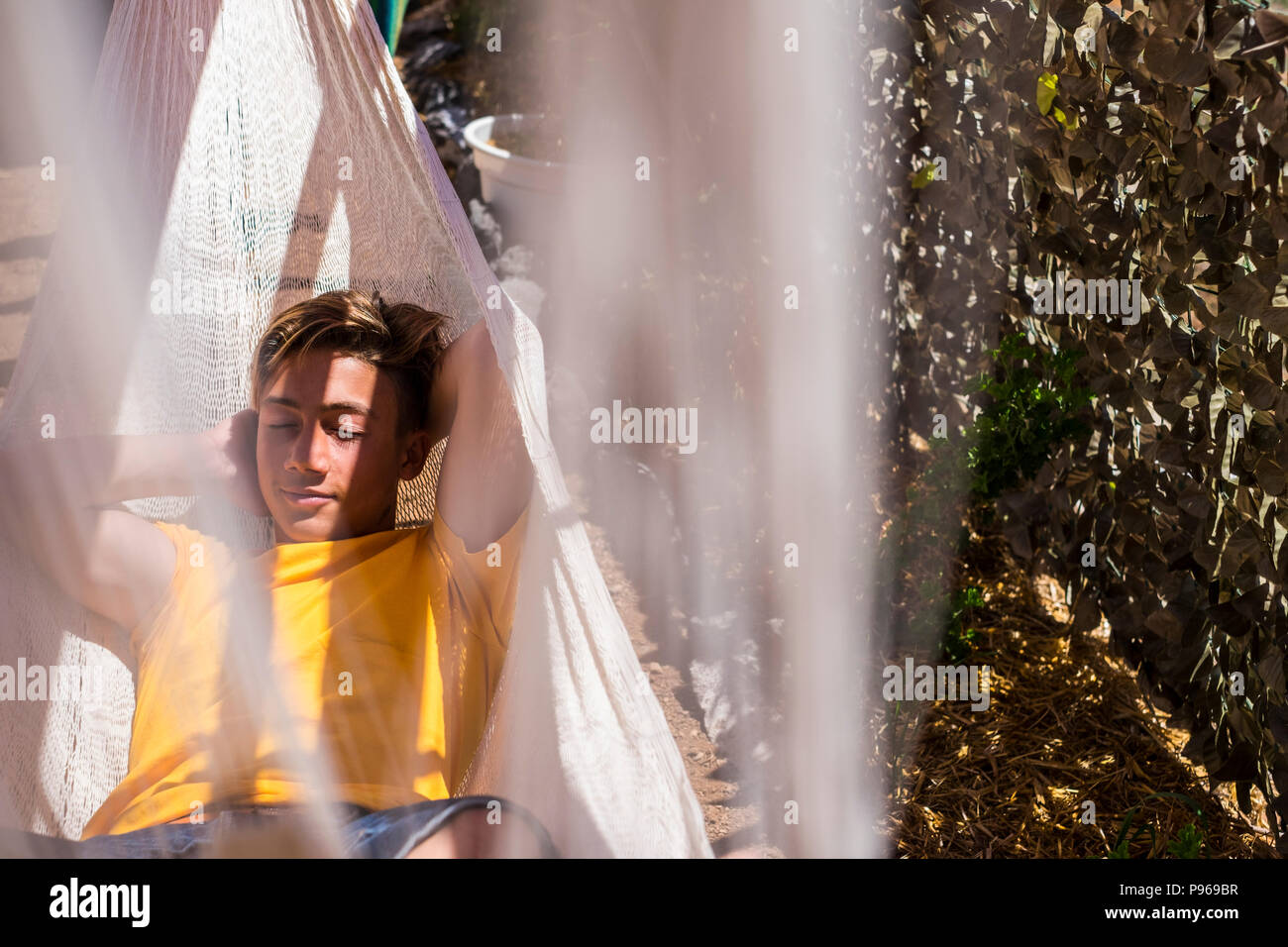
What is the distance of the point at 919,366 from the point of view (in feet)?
7.30

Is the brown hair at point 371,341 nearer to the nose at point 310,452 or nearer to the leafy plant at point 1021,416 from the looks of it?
the nose at point 310,452

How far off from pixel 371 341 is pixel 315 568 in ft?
1.05

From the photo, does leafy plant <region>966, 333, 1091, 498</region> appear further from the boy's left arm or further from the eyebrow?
the eyebrow

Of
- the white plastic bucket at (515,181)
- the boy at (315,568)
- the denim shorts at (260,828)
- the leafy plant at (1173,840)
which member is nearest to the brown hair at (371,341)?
the boy at (315,568)

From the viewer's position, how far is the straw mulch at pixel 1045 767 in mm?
1603

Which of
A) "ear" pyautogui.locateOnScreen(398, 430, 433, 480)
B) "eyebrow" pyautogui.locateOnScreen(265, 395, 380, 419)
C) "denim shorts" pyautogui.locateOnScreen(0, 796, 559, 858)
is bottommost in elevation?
"denim shorts" pyautogui.locateOnScreen(0, 796, 559, 858)

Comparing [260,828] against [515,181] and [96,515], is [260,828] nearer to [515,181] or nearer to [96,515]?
[96,515]

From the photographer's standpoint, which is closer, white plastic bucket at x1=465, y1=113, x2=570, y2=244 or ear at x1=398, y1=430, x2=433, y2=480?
ear at x1=398, y1=430, x2=433, y2=480

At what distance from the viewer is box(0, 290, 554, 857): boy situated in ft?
4.34

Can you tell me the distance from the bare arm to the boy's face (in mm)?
149

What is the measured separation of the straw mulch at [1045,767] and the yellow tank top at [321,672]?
28.2 inches

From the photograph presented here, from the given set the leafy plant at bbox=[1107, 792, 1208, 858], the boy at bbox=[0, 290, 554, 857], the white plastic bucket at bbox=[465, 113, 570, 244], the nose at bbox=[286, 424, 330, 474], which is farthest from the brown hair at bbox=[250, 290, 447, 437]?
the leafy plant at bbox=[1107, 792, 1208, 858]
